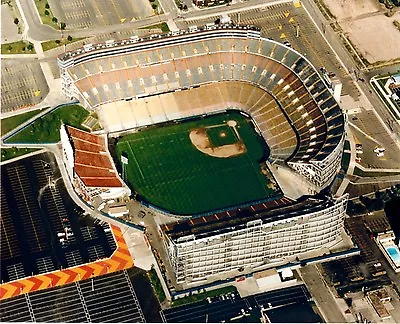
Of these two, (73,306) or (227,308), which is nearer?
(73,306)

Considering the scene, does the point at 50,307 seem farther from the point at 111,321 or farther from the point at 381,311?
the point at 381,311

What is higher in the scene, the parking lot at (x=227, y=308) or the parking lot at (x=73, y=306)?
the parking lot at (x=73, y=306)

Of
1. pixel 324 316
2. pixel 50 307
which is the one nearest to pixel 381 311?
pixel 324 316

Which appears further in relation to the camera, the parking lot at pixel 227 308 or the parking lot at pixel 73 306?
the parking lot at pixel 227 308

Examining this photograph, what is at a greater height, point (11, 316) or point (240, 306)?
point (11, 316)

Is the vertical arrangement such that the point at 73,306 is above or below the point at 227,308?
above
